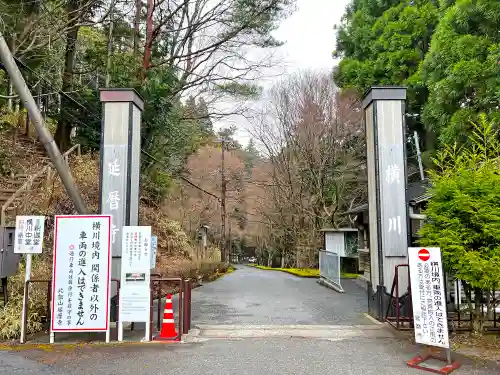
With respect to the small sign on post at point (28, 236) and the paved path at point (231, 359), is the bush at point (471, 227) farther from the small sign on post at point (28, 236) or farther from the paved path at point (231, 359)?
the small sign on post at point (28, 236)

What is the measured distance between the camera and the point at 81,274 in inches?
245

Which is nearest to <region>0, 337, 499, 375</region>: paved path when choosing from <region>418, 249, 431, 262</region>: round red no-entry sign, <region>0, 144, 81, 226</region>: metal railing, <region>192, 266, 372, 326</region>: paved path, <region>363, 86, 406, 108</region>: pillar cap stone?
<region>418, 249, 431, 262</region>: round red no-entry sign

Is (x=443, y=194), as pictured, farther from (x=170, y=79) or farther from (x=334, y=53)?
(x=334, y=53)

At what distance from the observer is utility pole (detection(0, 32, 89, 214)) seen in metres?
6.08

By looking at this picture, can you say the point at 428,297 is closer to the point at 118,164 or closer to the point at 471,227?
the point at 471,227

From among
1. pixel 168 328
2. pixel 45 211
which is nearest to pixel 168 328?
pixel 168 328

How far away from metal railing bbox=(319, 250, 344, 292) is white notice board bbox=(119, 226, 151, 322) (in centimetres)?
844

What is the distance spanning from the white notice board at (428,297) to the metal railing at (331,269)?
7.72 metres

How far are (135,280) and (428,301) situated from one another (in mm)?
4297

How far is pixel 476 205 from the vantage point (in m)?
6.15

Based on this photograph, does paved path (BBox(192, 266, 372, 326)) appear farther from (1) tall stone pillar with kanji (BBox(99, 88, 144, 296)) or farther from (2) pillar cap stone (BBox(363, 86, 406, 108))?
(2) pillar cap stone (BBox(363, 86, 406, 108))

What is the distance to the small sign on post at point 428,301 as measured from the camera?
209 inches

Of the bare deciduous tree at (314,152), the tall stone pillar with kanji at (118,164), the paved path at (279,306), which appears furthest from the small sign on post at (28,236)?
the bare deciduous tree at (314,152)

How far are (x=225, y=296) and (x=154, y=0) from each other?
10.7 m
